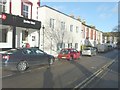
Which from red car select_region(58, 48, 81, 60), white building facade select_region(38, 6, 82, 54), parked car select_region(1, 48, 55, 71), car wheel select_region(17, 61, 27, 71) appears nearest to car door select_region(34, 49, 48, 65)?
parked car select_region(1, 48, 55, 71)

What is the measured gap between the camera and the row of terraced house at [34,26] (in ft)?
77.3

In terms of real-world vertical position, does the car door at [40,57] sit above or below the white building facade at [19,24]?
below

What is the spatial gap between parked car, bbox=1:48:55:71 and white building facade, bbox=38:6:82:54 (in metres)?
12.7

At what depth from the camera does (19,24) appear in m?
23.5

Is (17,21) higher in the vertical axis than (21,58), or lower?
higher

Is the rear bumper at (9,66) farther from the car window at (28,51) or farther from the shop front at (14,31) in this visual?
the shop front at (14,31)

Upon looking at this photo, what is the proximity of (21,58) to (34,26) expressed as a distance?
12111mm

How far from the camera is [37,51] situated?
674 inches

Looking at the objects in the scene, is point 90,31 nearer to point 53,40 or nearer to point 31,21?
point 53,40

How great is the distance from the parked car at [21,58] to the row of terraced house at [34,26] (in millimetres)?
6178

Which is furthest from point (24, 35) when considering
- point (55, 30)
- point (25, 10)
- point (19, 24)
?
point (55, 30)

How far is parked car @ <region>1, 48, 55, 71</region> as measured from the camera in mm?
14383

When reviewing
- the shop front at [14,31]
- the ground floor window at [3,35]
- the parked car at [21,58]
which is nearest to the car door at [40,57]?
the parked car at [21,58]

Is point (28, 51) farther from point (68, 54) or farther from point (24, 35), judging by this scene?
point (24, 35)
